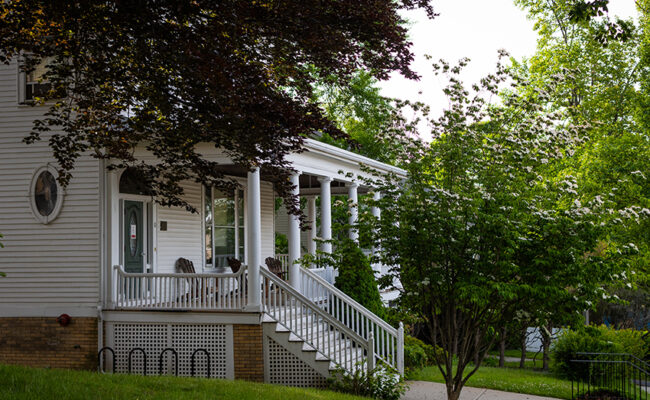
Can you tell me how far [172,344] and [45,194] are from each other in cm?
417

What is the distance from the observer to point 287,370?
1291cm

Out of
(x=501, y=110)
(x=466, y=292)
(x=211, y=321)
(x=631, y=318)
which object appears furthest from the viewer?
(x=631, y=318)

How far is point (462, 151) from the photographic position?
1034 centimetres

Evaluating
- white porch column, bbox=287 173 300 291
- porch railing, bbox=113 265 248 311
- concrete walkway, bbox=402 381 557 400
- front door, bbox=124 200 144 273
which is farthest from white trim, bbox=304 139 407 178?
concrete walkway, bbox=402 381 557 400

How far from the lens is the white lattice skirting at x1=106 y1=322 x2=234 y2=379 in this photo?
515 inches

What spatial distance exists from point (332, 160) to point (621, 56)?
18283mm

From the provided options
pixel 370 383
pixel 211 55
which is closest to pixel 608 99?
pixel 370 383

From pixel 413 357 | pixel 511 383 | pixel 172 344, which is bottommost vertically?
pixel 511 383

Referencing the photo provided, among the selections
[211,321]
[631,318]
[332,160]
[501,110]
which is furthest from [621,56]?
[211,321]

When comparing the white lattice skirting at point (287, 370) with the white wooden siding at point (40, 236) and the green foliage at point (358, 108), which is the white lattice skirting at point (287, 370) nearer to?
the white wooden siding at point (40, 236)

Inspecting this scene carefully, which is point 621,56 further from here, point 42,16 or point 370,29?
point 42,16

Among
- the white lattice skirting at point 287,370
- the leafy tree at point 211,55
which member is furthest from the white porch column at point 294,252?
the leafy tree at point 211,55

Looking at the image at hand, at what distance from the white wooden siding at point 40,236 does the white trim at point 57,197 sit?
7 centimetres

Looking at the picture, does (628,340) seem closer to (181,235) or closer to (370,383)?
(370,383)
